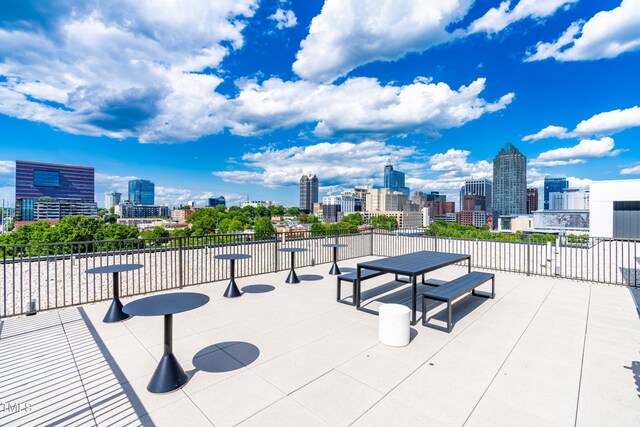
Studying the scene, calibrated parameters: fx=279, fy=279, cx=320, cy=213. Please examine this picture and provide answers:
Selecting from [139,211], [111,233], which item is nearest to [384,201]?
[111,233]

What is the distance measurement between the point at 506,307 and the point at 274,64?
2320 cm

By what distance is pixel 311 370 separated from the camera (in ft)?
9.52

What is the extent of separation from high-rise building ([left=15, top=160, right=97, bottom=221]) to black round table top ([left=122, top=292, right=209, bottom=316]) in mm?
137651

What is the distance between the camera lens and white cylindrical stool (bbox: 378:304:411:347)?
346cm

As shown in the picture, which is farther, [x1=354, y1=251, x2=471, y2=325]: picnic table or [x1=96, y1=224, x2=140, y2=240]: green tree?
[x1=96, y1=224, x2=140, y2=240]: green tree

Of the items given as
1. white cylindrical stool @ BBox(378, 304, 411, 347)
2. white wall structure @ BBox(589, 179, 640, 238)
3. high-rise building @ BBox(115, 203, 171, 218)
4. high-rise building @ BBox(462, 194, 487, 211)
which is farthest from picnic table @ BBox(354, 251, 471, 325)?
high-rise building @ BBox(115, 203, 171, 218)

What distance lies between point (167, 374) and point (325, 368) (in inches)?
59.8

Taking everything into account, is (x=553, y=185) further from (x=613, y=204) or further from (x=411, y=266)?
(x=411, y=266)

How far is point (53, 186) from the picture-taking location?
384 feet

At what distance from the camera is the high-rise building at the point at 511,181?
15488 centimetres

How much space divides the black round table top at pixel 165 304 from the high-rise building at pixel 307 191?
596ft

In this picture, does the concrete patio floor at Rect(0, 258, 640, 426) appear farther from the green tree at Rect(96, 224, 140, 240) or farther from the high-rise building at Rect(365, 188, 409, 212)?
the high-rise building at Rect(365, 188, 409, 212)

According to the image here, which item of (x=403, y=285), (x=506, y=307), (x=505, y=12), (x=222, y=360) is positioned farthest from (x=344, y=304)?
(x=505, y=12)

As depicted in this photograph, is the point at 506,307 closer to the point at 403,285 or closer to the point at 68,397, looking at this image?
the point at 403,285
